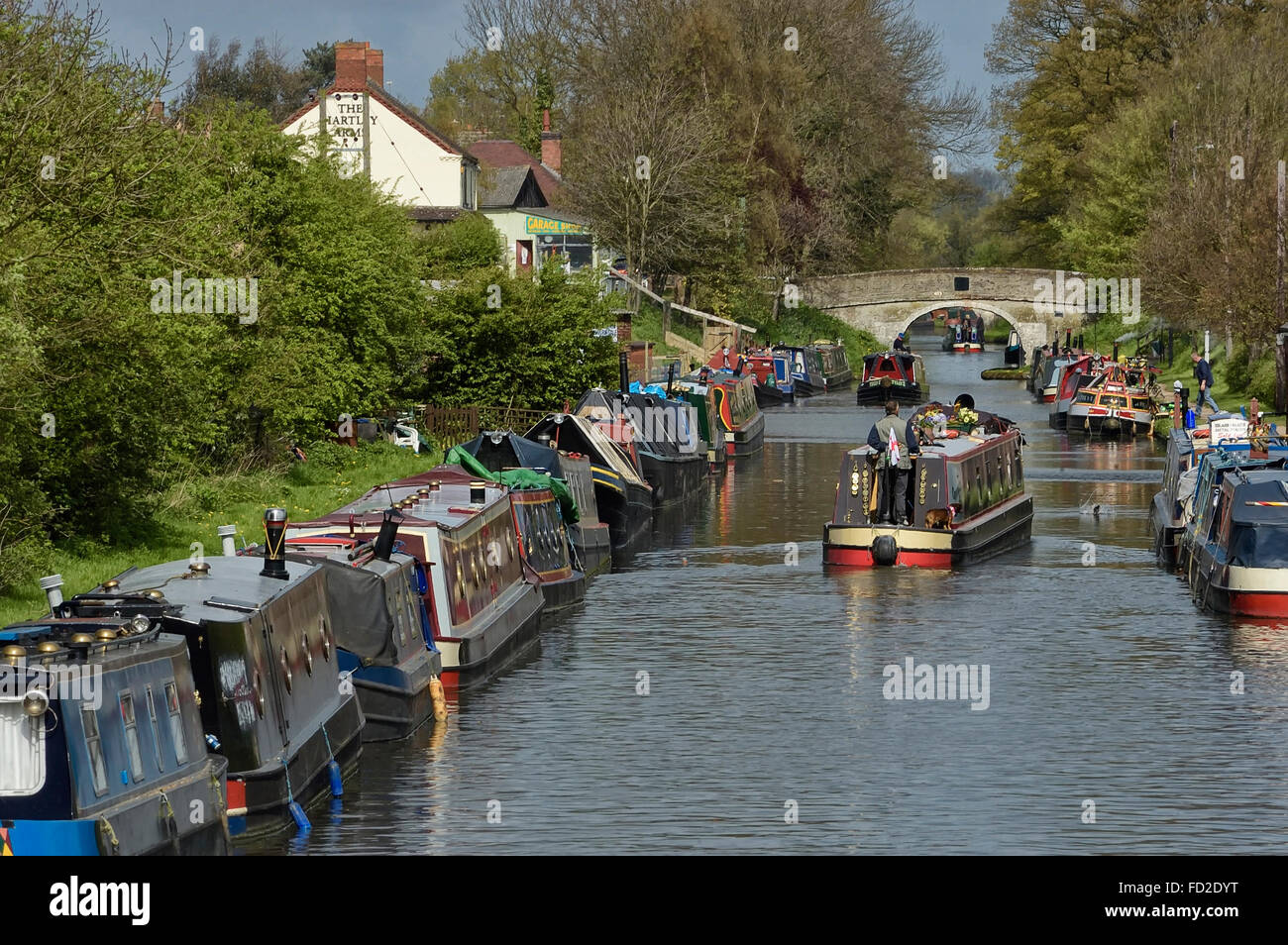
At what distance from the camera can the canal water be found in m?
19.6

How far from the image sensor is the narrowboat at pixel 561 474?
35781 mm

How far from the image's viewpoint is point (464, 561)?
26.4 m

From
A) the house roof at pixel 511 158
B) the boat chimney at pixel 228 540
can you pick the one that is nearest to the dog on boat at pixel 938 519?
the boat chimney at pixel 228 540

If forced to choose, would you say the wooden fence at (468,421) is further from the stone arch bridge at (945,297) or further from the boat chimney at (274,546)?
the stone arch bridge at (945,297)

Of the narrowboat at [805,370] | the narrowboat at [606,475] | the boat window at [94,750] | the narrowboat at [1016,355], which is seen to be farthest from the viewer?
the narrowboat at [1016,355]

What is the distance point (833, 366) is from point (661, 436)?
48.0m

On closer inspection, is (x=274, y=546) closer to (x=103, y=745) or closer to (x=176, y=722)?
(x=176, y=722)

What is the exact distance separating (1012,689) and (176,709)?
540 inches

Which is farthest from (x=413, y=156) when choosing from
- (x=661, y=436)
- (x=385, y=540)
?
(x=385, y=540)

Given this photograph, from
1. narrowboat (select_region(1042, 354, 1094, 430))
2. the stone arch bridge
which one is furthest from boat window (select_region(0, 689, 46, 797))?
the stone arch bridge

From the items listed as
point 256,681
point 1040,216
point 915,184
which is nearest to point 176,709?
point 256,681

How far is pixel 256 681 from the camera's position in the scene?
17.9 meters

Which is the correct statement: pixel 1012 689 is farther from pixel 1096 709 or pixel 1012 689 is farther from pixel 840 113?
pixel 840 113

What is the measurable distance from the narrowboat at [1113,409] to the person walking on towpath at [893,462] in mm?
30554
